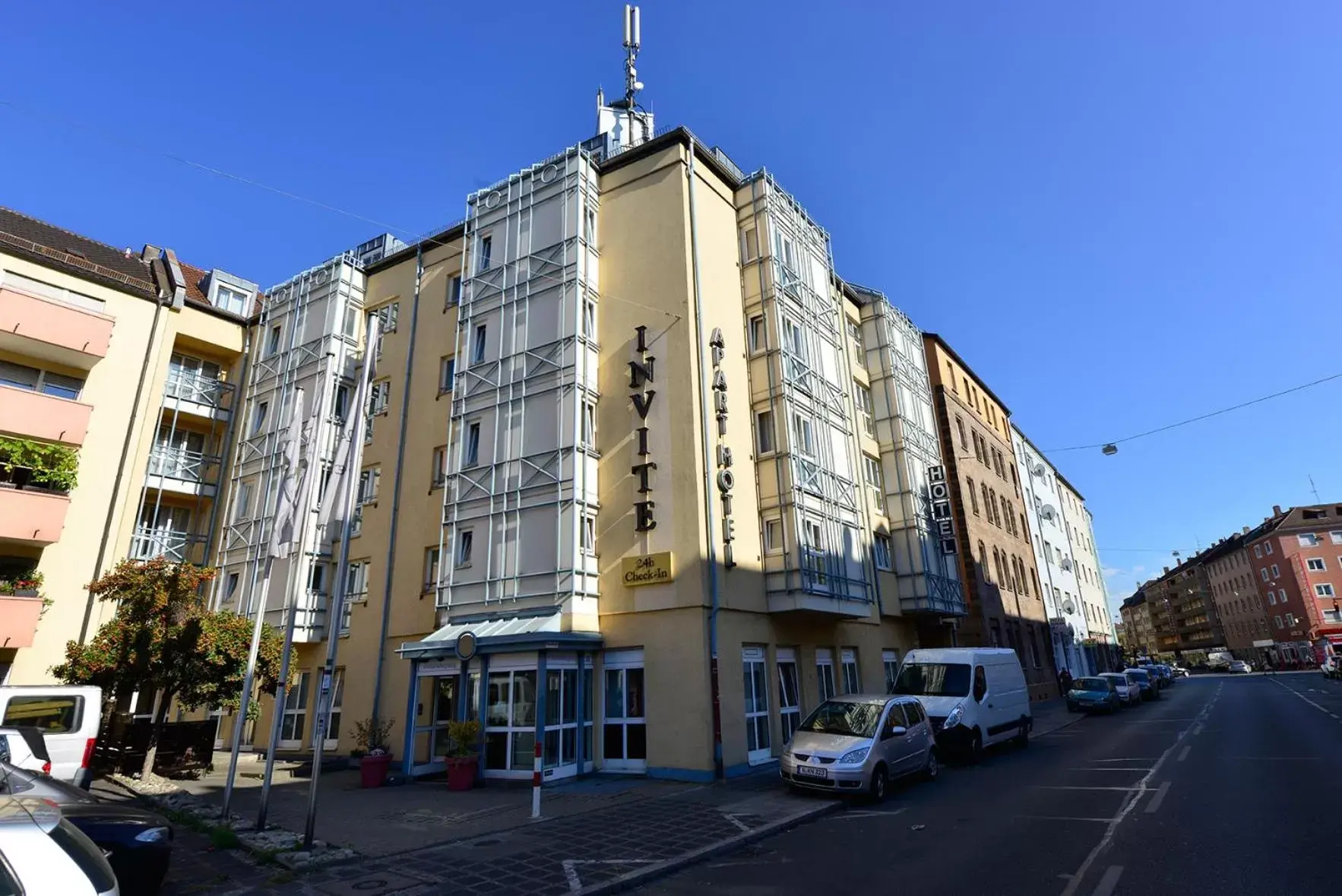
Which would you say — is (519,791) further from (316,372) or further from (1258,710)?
(1258,710)

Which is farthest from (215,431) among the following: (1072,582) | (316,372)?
(1072,582)

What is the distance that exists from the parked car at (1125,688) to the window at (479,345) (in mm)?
30741

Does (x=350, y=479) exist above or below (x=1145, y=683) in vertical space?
above

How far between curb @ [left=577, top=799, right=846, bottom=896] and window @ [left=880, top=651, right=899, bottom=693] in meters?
12.4

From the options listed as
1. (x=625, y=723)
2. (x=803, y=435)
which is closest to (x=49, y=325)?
(x=625, y=723)

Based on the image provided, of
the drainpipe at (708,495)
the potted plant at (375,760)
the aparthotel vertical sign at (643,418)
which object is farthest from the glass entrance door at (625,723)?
the potted plant at (375,760)

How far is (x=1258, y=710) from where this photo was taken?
26609mm

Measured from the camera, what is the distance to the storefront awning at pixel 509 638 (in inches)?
595

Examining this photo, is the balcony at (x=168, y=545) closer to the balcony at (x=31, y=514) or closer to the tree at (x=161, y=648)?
the balcony at (x=31, y=514)

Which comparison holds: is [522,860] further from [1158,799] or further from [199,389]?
[199,389]

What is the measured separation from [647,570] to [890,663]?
1224 centimetres

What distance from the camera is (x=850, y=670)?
841 inches

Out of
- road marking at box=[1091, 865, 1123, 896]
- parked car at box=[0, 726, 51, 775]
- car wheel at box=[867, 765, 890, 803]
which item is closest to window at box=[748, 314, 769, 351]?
car wheel at box=[867, 765, 890, 803]

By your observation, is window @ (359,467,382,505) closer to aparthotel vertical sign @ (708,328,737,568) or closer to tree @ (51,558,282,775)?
tree @ (51,558,282,775)
